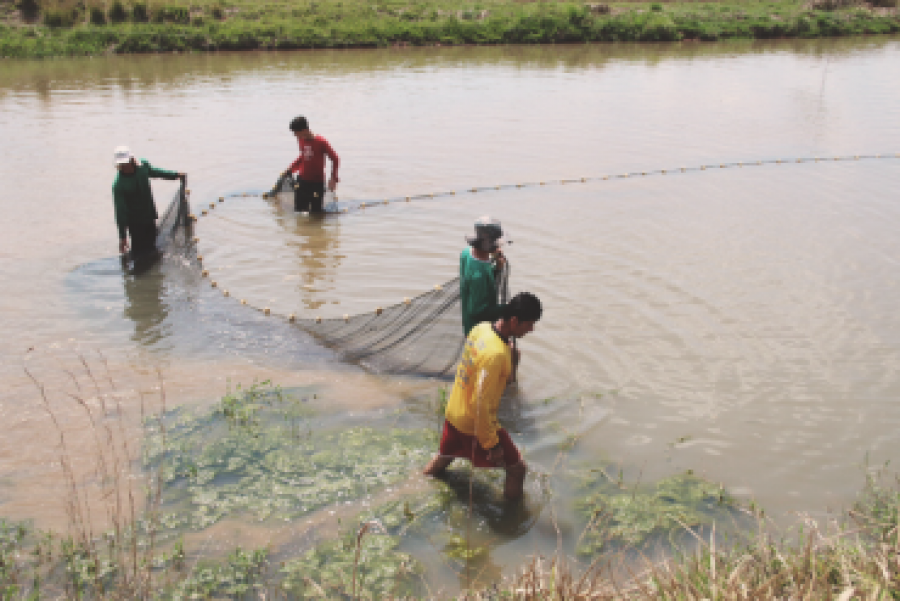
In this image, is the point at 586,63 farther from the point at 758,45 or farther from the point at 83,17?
the point at 83,17

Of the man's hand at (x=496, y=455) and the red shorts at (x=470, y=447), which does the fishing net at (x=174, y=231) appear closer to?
the red shorts at (x=470, y=447)

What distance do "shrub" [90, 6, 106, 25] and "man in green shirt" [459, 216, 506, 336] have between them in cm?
2862

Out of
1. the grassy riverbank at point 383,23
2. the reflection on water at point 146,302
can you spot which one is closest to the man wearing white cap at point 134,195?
the reflection on water at point 146,302

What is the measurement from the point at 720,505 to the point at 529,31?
2997 centimetres

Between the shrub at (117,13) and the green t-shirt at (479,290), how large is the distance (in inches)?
1122

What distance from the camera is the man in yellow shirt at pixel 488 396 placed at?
3.60 metres

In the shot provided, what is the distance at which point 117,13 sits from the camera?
92.2 feet

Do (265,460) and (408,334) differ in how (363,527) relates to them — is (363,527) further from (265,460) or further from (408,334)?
(408,334)

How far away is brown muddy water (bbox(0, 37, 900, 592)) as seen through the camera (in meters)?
5.02

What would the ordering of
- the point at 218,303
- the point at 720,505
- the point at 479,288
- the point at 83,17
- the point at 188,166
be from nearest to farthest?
the point at 720,505, the point at 479,288, the point at 218,303, the point at 188,166, the point at 83,17

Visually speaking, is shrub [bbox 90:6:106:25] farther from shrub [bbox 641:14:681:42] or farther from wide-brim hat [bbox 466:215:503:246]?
wide-brim hat [bbox 466:215:503:246]

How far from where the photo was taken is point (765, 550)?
315 cm

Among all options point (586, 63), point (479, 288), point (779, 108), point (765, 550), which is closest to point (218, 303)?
point (479, 288)

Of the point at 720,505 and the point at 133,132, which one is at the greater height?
the point at 133,132
